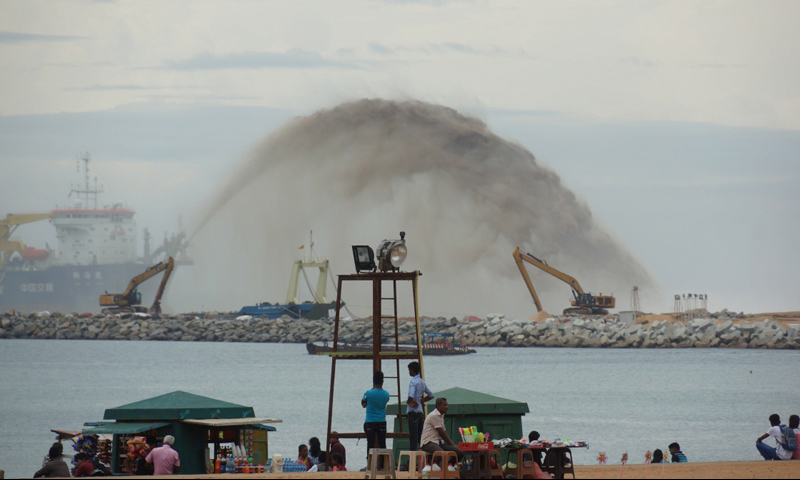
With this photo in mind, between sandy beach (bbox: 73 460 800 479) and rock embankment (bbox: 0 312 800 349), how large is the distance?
71323 millimetres

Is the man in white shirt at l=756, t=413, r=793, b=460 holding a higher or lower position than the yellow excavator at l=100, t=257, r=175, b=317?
lower

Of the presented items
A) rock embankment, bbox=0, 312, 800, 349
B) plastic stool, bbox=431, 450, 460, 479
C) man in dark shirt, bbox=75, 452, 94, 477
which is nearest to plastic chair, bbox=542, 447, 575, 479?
plastic stool, bbox=431, 450, 460, 479

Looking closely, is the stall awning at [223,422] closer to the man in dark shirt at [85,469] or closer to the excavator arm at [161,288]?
the man in dark shirt at [85,469]

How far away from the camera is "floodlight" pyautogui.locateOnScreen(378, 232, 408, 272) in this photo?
1167 cm

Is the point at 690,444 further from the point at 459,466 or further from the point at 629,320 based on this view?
the point at 629,320

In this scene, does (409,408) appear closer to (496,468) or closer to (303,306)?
(496,468)

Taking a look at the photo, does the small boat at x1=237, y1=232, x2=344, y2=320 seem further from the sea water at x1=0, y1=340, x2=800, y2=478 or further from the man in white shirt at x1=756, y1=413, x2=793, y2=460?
the man in white shirt at x1=756, y1=413, x2=793, y2=460

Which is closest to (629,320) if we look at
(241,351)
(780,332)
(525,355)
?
(780,332)

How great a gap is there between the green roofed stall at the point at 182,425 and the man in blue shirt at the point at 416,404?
164 cm

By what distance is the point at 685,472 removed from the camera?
11.7 meters

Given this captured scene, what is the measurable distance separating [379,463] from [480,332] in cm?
8249

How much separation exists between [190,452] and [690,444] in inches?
899

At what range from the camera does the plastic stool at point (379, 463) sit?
10430 mm

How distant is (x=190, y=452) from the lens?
11.9 m
